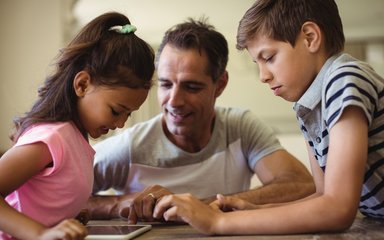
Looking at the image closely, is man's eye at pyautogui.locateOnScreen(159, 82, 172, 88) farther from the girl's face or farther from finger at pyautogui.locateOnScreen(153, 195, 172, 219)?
finger at pyautogui.locateOnScreen(153, 195, 172, 219)

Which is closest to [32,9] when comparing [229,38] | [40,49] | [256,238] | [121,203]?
[40,49]

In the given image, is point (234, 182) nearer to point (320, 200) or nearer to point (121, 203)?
point (121, 203)

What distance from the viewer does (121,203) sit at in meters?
1.46

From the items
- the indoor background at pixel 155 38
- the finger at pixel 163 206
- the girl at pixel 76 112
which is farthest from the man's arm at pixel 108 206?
the indoor background at pixel 155 38

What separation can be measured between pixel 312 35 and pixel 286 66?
0.29 feet

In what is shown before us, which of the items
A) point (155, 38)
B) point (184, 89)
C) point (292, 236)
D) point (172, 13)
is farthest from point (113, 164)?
point (172, 13)

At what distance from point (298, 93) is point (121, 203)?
2.23 feet

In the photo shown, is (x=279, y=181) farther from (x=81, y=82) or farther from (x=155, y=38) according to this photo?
(x=155, y=38)

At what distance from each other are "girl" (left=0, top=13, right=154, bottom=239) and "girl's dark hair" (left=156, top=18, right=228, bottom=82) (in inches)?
18.9

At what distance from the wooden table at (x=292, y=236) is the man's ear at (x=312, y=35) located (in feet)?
1.26

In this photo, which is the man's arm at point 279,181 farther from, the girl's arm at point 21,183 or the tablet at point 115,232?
the girl's arm at point 21,183

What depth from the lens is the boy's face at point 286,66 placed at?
3.34ft

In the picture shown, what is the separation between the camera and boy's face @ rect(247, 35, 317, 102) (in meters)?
1.02

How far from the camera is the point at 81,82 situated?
1.17 m
